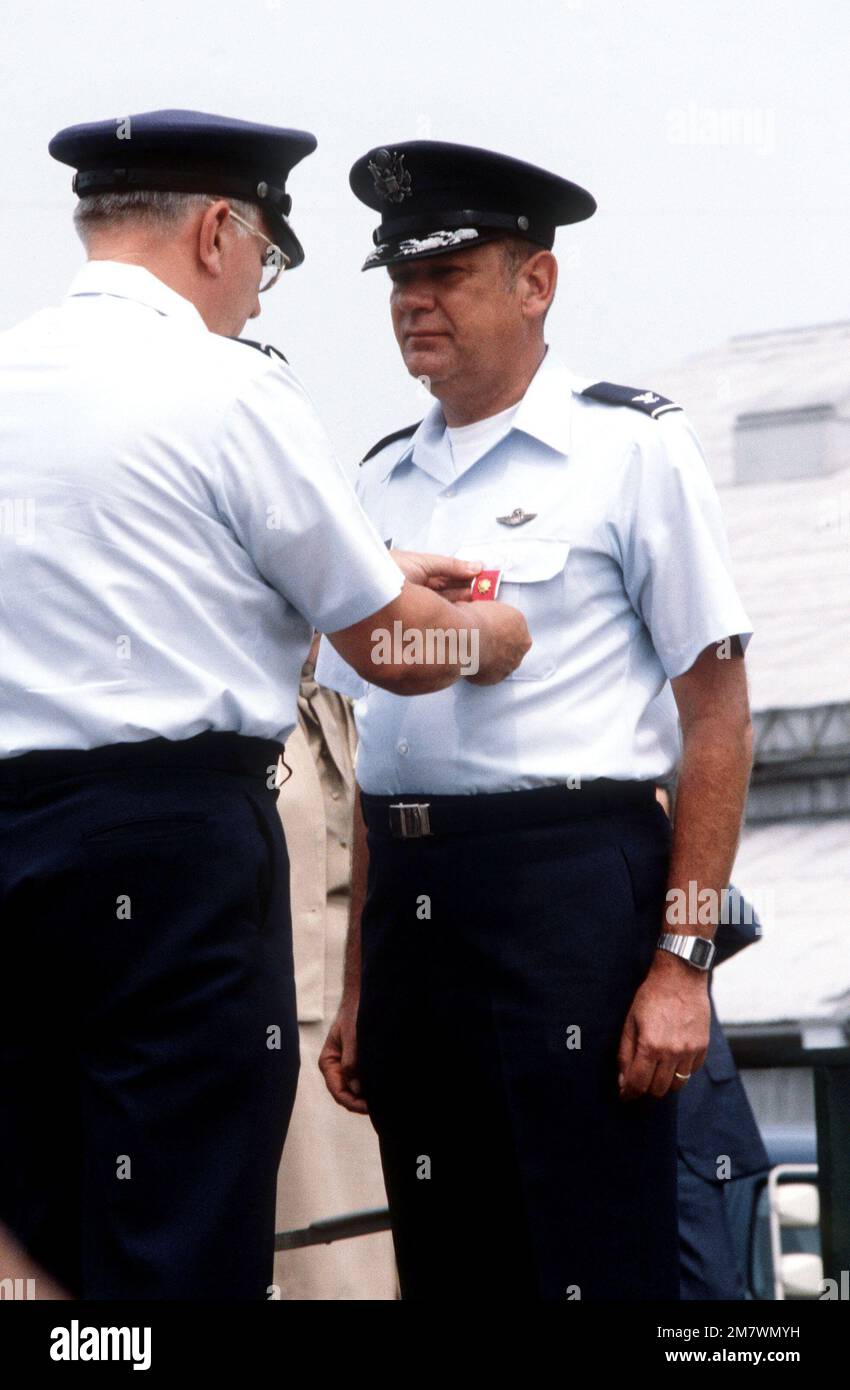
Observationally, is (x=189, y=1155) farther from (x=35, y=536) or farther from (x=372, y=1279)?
(x=372, y=1279)

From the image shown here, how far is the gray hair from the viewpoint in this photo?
2.19m

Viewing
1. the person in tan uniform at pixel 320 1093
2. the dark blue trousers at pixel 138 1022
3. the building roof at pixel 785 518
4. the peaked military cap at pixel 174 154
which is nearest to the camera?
the dark blue trousers at pixel 138 1022

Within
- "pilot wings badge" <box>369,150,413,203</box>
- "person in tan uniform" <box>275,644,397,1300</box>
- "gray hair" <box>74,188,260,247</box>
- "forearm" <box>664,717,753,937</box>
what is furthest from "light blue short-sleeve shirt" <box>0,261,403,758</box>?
"person in tan uniform" <box>275,644,397,1300</box>

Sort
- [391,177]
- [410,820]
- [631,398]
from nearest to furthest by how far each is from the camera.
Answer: [410,820]
[631,398]
[391,177]

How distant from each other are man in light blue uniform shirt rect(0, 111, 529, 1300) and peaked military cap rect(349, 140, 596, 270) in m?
0.59

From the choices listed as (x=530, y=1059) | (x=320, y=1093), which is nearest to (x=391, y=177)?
(x=530, y=1059)

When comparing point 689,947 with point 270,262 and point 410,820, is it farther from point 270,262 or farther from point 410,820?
point 270,262

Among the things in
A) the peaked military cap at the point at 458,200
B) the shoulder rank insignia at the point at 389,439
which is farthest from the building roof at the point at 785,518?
the peaked military cap at the point at 458,200

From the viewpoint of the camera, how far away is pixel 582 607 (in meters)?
2.44

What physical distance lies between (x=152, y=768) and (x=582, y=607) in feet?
2.29

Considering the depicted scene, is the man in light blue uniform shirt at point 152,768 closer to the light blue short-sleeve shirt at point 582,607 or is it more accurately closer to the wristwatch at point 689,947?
the light blue short-sleeve shirt at point 582,607

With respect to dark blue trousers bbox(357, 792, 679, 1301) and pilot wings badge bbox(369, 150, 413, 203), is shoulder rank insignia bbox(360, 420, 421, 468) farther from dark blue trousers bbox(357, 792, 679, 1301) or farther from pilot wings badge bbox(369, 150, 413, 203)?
dark blue trousers bbox(357, 792, 679, 1301)

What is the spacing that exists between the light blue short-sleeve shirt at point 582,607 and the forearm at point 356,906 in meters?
0.12

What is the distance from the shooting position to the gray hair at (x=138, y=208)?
219 cm
